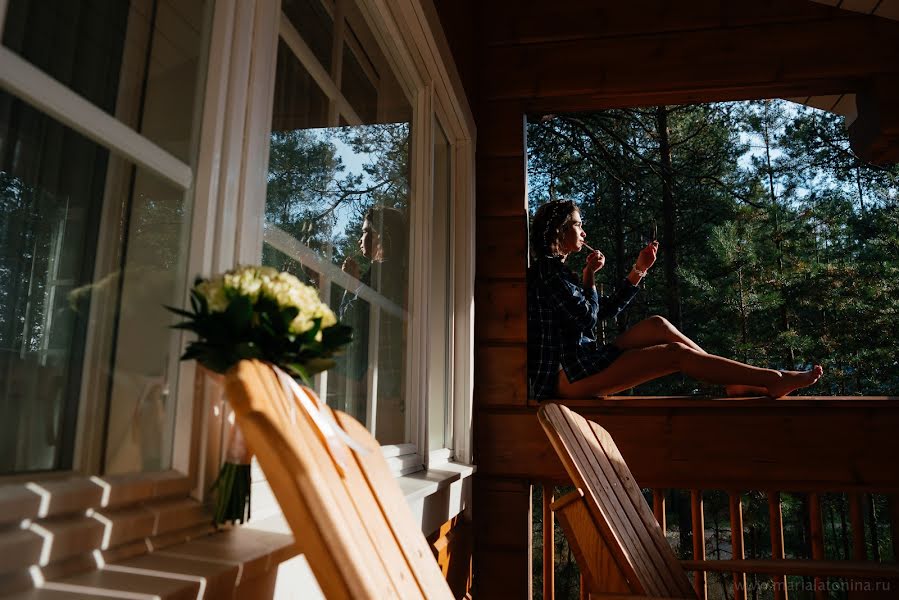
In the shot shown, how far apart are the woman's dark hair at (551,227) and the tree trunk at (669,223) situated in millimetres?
2867

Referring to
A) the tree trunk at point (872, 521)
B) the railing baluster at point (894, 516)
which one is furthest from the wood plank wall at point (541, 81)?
the tree trunk at point (872, 521)

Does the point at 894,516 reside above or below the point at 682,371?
below

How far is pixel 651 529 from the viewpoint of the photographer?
204 centimetres

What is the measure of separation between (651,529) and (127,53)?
1.89 meters

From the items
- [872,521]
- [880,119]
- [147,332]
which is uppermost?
[880,119]

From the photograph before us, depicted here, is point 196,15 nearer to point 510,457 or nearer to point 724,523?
point 510,457

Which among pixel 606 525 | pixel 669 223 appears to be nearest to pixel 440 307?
pixel 606 525

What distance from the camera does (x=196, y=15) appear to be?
0.97 metres

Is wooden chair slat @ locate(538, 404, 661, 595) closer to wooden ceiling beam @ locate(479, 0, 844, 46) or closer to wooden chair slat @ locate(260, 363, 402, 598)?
wooden chair slat @ locate(260, 363, 402, 598)

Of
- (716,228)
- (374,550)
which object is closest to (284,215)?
(374,550)

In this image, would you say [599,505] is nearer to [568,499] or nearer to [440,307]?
[568,499]

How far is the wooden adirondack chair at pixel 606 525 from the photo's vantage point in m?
1.68

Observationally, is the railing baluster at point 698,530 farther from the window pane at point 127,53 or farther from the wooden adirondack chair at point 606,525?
the window pane at point 127,53

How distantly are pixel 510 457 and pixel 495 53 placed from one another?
1.84 m
